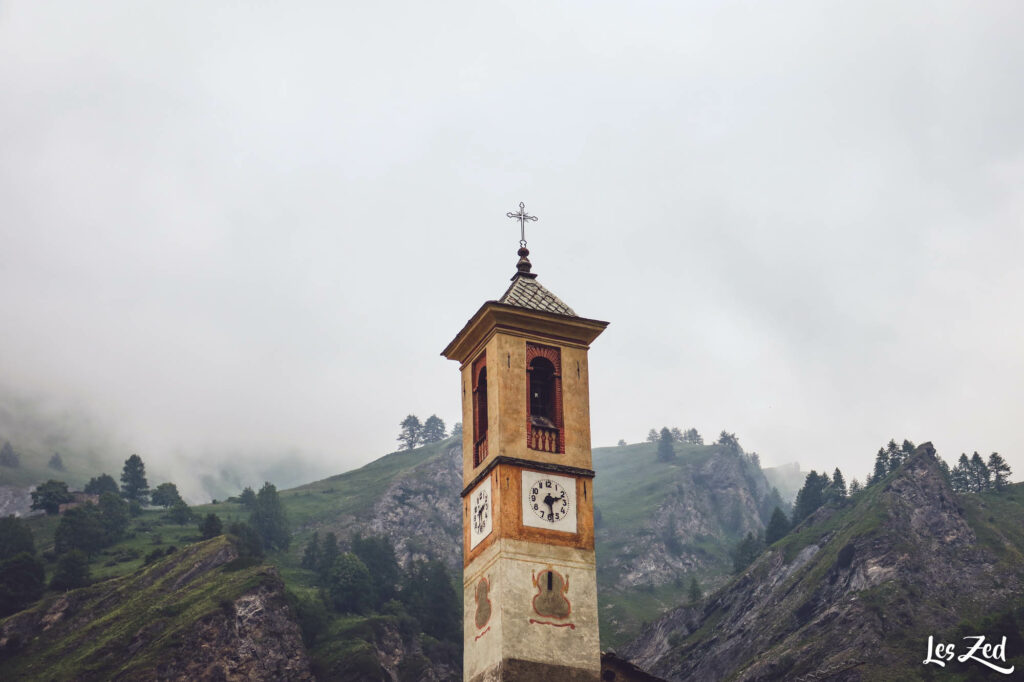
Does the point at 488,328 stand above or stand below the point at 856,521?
below

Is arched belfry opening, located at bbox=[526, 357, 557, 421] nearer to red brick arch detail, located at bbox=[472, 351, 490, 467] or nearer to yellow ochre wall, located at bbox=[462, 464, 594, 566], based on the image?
red brick arch detail, located at bbox=[472, 351, 490, 467]

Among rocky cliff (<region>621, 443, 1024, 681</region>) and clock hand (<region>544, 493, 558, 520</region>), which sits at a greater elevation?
rocky cliff (<region>621, 443, 1024, 681</region>)

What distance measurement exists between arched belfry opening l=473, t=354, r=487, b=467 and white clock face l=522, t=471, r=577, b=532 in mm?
2909

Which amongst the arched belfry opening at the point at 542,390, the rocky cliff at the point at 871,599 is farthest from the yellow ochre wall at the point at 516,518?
the rocky cliff at the point at 871,599

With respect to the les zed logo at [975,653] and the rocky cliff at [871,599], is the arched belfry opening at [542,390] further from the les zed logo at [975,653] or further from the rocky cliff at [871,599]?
the les zed logo at [975,653]

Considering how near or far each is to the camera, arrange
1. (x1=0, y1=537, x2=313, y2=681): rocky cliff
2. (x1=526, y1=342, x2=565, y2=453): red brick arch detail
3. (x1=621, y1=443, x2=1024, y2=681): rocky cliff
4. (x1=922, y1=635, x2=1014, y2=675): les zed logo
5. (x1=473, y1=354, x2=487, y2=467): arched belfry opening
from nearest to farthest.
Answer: (x1=526, y1=342, x2=565, y2=453): red brick arch detail < (x1=473, y1=354, x2=487, y2=467): arched belfry opening < (x1=922, y1=635, x2=1014, y2=675): les zed logo < (x1=0, y1=537, x2=313, y2=681): rocky cliff < (x1=621, y1=443, x2=1024, y2=681): rocky cliff

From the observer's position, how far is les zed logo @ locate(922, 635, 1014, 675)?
461 ft

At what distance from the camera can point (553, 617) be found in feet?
138

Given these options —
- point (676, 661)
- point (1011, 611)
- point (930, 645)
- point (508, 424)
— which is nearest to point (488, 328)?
point (508, 424)

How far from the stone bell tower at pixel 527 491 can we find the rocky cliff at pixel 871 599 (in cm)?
10550

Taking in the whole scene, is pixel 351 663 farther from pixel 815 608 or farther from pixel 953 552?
pixel 953 552

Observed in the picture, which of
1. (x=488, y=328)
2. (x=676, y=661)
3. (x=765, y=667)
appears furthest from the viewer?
(x=676, y=661)

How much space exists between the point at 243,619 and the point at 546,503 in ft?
430

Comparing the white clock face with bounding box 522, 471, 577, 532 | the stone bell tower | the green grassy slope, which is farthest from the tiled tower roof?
the green grassy slope
